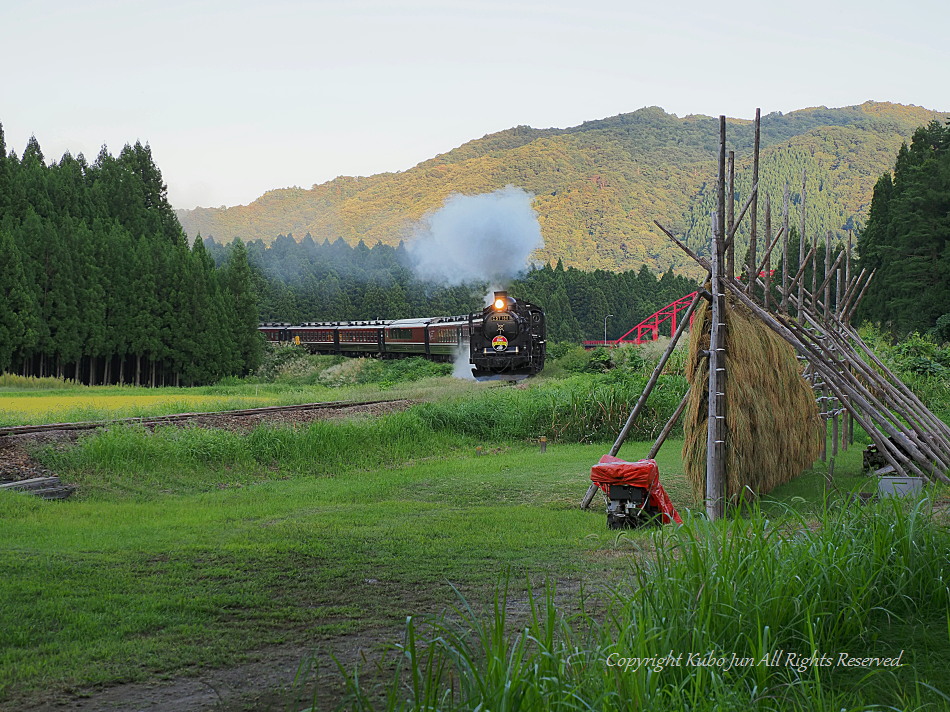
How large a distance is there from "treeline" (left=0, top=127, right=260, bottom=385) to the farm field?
17.7 m

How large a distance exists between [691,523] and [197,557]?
14.1ft

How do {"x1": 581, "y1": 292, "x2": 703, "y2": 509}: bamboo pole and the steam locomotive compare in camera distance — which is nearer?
{"x1": 581, "y1": 292, "x2": 703, "y2": 509}: bamboo pole

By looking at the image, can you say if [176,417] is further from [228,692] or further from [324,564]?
[228,692]

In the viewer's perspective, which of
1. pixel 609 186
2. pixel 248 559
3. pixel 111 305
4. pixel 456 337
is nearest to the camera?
pixel 248 559

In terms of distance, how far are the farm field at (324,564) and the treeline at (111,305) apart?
58.2 feet

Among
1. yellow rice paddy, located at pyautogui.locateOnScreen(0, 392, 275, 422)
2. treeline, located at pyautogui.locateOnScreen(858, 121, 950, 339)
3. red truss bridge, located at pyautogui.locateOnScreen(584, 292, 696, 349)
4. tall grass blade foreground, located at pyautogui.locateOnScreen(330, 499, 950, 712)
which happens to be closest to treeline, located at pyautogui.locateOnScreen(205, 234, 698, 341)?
red truss bridge, located at pyautogui.locateOnScreen(584, 292, 696, 349)

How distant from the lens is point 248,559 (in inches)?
296

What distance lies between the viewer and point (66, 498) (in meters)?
11.4

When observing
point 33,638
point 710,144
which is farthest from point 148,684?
point 710,144

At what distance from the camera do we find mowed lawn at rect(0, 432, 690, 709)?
17.7 feet

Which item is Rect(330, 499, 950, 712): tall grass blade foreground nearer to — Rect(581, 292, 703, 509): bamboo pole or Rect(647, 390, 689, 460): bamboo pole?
Rect(647, 390, 689, 460): bamboo pole

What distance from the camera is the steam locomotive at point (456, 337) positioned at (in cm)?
2547

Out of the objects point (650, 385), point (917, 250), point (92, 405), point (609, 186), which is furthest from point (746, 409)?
point (609, 186)

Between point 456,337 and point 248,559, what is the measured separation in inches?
885
